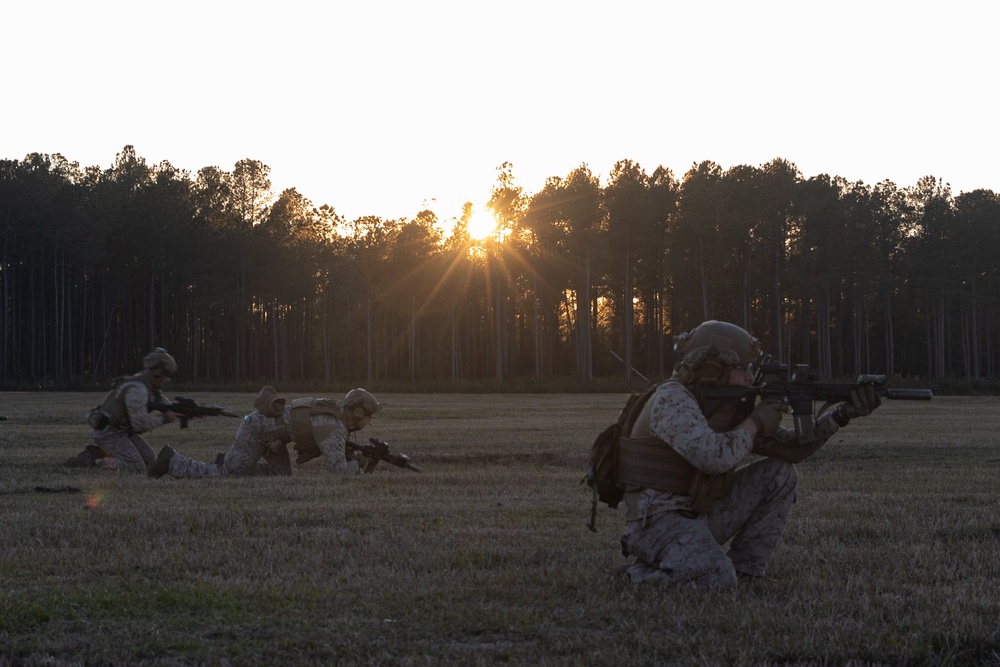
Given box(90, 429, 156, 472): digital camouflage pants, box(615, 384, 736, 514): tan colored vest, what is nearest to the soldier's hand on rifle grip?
box(615, 384, 736, 514): tan colored vest

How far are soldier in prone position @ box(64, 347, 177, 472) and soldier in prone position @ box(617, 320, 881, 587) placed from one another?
946 cm

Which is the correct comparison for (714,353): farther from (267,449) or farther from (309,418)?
(267,449)

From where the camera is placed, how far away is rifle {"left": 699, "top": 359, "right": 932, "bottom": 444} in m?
6.76

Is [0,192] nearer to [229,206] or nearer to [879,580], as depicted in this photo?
[229,206]

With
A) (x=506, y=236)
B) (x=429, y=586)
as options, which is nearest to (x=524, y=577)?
(x=429, y=586)

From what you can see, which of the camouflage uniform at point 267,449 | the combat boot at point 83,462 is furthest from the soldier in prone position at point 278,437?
the combat boot at point 83,462

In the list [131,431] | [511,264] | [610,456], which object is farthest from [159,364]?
[511,264]

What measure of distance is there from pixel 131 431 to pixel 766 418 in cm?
1124

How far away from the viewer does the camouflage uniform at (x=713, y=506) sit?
6.63 m

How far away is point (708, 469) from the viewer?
21.7ft

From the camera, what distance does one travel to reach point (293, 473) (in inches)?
602

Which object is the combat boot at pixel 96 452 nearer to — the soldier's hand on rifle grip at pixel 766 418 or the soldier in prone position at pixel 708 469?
the soldier in prone position at pixel 708 469

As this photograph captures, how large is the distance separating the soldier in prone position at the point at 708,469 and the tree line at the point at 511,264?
61014 millimetres

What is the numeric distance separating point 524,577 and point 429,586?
0.67m
